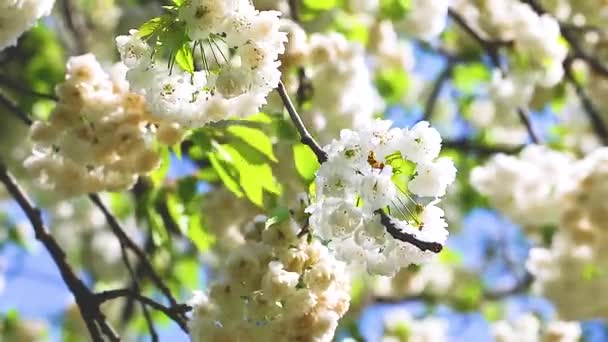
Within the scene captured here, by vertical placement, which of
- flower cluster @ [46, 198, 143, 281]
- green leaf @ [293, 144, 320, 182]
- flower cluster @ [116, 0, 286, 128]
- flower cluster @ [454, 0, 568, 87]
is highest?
flower cluster @ [46, 198, 143, 281]

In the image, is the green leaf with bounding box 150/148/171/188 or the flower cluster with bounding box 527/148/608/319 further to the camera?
the flower cluster with bounding box 527/148/608/319

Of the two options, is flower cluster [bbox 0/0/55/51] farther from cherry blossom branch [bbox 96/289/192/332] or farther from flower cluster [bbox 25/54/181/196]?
cherry blossom branch [bbox 96/289/192/332]

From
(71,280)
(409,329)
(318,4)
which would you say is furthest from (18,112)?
(409,329)

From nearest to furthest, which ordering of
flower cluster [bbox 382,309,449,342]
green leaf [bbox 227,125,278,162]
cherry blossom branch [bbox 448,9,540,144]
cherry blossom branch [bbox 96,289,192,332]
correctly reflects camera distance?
cherry blossom branch [bbox 96,289,192,332] → green leaf [bbox 227,125,278,162] → cherry blossom branch [bbox 448,9,540,144] → flower cluster [bbox 382,309,449,342]

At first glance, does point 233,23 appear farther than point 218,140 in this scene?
No

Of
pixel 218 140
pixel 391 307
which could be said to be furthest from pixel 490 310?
pixel 218 140

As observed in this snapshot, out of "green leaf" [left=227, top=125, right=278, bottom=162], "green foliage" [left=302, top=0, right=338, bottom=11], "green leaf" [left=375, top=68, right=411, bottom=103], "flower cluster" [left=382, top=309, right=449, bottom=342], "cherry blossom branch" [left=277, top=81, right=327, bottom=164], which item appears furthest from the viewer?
"green leaf" [left=375, top=68, right=411, bottom=103]

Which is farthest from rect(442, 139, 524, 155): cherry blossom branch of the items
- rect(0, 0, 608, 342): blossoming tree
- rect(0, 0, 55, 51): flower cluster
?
rect(0, 0, 55, 51): flower cluster

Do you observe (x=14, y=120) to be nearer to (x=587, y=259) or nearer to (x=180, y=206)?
(x=180, y=206)

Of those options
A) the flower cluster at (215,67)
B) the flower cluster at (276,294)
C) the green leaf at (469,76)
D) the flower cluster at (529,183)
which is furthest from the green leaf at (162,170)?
the green leaf at (469,76)
